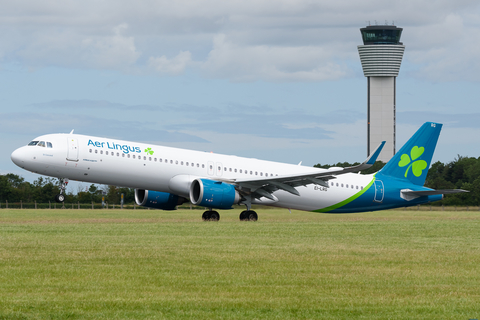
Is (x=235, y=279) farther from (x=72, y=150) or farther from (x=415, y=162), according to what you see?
(x=415, y=162)

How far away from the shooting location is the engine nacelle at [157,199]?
128 ft

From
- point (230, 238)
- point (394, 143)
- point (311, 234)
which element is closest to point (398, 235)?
point (311, 234)

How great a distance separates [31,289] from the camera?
11250 mm

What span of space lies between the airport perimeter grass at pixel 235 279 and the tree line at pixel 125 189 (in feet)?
232

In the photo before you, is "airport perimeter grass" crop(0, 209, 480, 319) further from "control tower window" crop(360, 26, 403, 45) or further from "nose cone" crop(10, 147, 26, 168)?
"control tower window" crop(360, 26, 403, 45)

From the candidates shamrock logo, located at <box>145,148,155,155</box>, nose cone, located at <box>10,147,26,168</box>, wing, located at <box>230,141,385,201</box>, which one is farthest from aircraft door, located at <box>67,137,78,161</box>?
wing, located at <box>230,141,385,201</box>

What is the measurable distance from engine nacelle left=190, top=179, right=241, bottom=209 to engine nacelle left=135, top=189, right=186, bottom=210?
426cm

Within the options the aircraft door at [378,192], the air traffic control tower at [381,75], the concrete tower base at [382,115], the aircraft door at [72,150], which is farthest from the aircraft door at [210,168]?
the air traffic control tower at [381,75]

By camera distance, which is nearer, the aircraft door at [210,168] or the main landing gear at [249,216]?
the aircraft door at [210,168]

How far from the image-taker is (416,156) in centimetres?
4259

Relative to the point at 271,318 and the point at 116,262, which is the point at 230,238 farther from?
the point at 271,318

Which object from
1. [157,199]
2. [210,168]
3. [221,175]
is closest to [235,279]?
[210,168]

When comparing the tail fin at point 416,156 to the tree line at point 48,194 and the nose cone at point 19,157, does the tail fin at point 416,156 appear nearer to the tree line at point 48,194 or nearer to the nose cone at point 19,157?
the nose cone at point 19,157

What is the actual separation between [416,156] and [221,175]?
13.4 m
